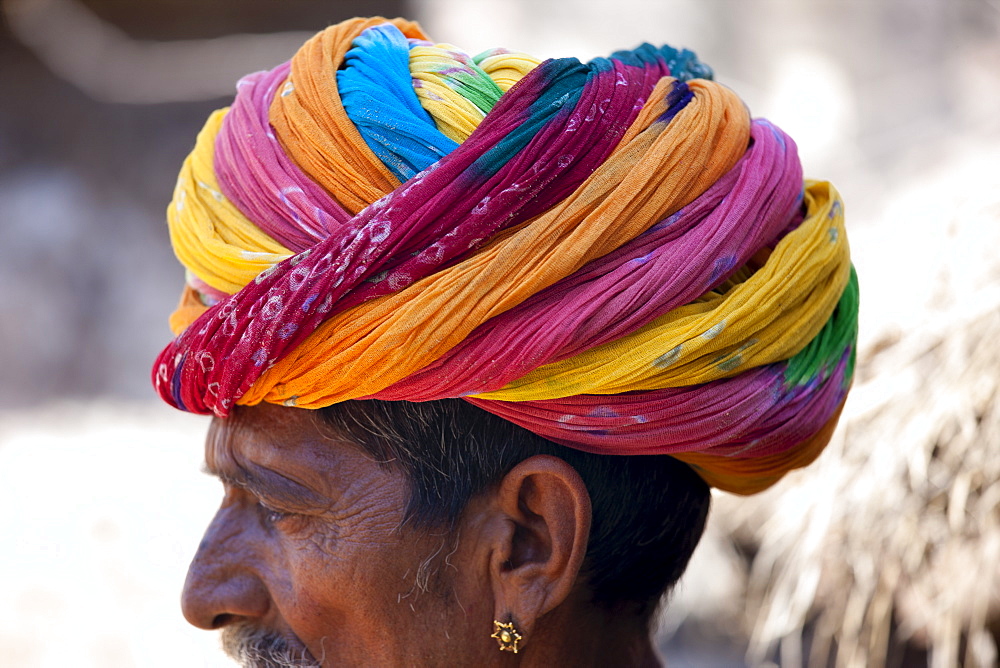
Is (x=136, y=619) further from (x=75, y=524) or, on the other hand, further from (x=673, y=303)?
(x=673, y=303)

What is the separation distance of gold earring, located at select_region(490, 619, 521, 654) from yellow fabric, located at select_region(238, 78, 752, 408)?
441 millimetres

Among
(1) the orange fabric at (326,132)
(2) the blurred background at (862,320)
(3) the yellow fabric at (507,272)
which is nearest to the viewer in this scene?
(3) the yellow fabric at (507,272)

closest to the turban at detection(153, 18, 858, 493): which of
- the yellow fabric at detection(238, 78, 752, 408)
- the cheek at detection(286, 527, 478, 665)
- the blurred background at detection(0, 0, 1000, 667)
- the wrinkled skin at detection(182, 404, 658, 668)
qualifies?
the yellow fabric at detection(238, 78, 752, 408)

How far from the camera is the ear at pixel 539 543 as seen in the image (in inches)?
62.0

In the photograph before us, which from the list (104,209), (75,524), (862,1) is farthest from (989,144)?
(104,209)

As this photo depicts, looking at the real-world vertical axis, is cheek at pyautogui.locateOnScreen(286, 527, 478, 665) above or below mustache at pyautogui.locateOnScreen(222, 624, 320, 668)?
above

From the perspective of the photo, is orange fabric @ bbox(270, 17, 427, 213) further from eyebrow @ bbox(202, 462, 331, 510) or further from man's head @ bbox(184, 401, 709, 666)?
eyebrow @ bbox(202, 462, 331, 510)

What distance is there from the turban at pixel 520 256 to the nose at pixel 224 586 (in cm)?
26

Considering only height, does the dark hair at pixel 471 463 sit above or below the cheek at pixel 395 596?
above

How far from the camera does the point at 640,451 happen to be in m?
1.56

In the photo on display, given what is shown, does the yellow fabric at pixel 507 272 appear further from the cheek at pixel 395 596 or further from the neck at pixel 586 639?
the neck at pixel 586 639

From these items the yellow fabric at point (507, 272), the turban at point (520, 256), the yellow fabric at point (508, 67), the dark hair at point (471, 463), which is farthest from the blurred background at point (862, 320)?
the yellow fabric at point (508, 67)

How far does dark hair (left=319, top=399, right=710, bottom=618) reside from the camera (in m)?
1.60

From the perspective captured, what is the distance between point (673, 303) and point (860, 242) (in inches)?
96.2
